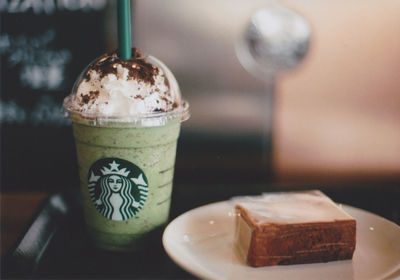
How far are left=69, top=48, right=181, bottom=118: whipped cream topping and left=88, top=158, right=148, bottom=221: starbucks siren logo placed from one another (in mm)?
159

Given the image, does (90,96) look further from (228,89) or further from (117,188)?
(228,89)

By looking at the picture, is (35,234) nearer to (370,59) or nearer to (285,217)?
(285,217)

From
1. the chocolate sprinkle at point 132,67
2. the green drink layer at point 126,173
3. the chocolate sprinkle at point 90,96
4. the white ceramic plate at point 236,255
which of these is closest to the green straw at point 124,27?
the chocolate sprinkle at point 132,67

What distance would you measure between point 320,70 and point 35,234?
208cm

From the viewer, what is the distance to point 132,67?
127 cm

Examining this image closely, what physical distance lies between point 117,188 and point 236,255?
16.2 inches

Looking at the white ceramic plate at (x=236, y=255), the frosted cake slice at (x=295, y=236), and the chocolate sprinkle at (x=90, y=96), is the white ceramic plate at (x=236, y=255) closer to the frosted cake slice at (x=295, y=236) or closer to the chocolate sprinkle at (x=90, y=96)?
the frosted cake slice at (x=295, y=236)

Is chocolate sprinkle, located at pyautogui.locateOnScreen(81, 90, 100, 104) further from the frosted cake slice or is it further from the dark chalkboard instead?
the dark chalkboard

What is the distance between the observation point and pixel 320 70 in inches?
107

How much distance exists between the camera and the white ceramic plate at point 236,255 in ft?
3.68

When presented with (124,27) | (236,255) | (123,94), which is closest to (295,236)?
(236,255)

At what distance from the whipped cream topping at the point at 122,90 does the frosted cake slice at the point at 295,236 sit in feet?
1.46

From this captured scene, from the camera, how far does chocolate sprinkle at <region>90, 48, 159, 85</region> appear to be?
1.25m

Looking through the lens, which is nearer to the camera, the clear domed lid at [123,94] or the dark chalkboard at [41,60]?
the clear domed lid at [123,94]
